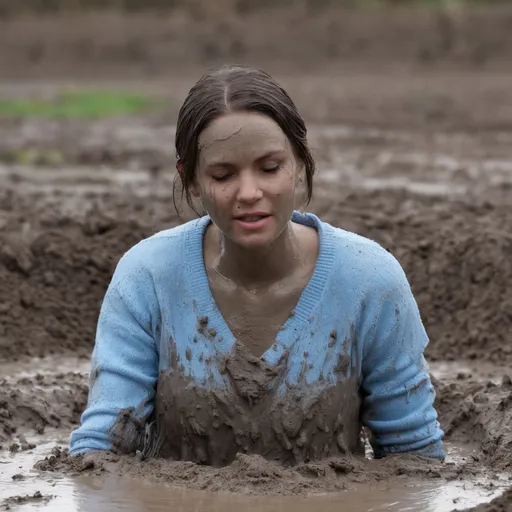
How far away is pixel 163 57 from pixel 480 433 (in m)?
19.4

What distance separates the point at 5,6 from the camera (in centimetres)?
2608

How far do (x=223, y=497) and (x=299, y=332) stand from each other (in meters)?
0.57

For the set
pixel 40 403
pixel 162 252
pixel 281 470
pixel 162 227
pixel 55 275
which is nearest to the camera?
pixel 281 470

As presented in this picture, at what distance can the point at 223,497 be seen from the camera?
3.83m

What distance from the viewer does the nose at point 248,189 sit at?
3.77 metres

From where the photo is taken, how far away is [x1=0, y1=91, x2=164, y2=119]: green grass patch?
16344 millimetres

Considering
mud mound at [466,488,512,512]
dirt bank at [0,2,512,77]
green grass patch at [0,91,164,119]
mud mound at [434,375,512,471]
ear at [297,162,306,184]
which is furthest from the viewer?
dirt bank at [0,2,512,77]

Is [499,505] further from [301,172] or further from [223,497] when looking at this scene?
[301,172]

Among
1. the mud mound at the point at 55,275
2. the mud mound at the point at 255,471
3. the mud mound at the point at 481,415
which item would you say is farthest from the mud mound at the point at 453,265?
the mud mound at the point at 255,471

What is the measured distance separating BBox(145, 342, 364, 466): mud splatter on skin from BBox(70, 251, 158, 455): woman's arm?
0.31ft

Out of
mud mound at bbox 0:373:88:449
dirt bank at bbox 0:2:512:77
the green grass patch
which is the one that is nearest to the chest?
mud mound at bbox 0:373:88:449

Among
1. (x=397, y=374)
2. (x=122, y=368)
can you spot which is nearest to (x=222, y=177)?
(x=122, y=368)

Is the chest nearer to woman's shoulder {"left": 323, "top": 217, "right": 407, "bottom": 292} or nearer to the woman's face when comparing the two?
woman's shoulder {"left": 323, "top": 217, "right": 407, "bottom": 292}

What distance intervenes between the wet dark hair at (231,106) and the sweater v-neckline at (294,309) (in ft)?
0.96
